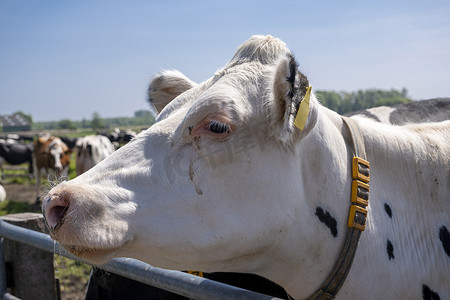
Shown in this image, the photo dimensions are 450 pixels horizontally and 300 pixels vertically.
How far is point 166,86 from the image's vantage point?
2.59 meters

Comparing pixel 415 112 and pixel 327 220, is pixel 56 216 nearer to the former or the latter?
pixel 327 220

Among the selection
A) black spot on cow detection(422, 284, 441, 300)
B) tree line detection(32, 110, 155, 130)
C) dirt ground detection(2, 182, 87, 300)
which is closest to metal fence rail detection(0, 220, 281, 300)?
black spot on cow detection(422, 284, 441, 300)

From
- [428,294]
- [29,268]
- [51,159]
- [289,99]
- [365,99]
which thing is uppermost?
[289,99]

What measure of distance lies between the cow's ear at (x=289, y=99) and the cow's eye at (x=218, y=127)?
20 cm

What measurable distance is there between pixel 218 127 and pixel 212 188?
10.2 inches

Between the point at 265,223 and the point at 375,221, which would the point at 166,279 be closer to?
the point at 265,223

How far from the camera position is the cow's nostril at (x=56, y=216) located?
61.5 inches

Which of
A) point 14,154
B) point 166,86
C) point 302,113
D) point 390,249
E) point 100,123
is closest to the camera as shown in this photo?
point 302,113

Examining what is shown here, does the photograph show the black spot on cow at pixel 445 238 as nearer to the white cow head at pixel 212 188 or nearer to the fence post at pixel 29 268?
the white cow head at pixel 212 188

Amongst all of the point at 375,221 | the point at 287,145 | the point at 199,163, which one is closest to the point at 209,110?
the point at 199,163

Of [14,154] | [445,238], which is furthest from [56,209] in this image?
[14,154]

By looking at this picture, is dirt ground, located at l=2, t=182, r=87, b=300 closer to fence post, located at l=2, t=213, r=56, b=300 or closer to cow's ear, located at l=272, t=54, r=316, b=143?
fence post, located at l=2, t=213, r=56, b=300

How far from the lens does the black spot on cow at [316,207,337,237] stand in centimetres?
187

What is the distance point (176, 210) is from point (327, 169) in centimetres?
74
